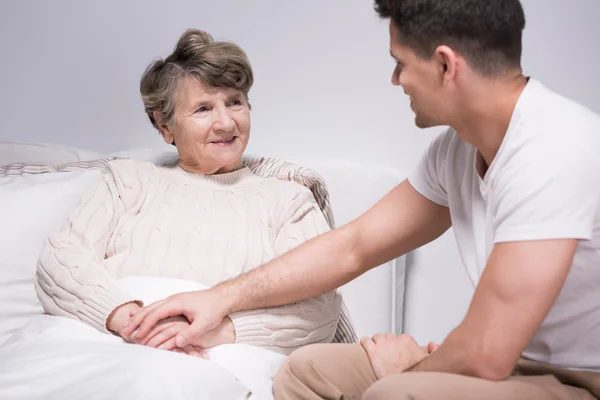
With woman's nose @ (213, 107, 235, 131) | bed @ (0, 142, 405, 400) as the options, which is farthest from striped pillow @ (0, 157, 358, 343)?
woman's nose @ (213, 107, 235, 131)

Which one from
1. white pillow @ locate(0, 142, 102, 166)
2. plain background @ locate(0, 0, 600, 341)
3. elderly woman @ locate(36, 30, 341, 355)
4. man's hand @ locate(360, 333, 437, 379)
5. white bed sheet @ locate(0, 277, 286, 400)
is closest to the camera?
white bed sheet @ locate(0, 277, 286, 400)

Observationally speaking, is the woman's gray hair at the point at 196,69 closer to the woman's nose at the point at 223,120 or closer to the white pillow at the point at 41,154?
the woman's nose at the point at 223,120

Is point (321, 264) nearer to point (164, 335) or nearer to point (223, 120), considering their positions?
point (164, 335)

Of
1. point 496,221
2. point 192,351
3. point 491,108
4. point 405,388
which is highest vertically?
point 491,108

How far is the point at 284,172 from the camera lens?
218cm

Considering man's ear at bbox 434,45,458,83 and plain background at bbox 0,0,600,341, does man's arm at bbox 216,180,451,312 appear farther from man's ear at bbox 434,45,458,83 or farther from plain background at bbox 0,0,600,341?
plain background at bbox 0,0,600,341

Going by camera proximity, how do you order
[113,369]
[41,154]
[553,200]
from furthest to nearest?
[41,154]
[113,369]
[553,200]

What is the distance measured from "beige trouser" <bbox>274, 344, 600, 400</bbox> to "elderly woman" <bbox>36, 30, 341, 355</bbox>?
0.92 ft

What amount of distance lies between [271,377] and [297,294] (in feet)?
0.69

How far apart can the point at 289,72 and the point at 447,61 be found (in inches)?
49.6

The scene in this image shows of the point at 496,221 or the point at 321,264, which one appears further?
the point at 321,264

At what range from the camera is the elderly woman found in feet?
5.80

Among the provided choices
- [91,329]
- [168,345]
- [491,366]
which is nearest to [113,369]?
[168,345]

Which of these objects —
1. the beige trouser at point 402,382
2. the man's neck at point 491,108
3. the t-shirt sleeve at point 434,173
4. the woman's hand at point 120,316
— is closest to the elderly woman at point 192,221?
the woman's hand at point 120,316
